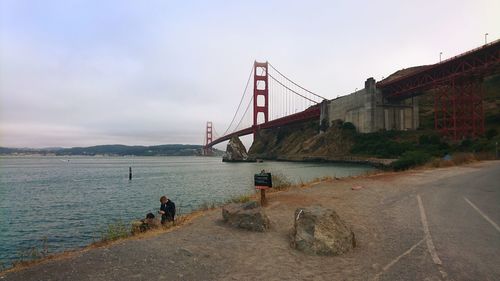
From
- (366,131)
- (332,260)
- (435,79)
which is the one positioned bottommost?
(332,260)

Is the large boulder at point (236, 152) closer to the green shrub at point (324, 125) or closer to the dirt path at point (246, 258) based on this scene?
the green shrub at point (324, 125)

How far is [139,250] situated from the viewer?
6.90 metres

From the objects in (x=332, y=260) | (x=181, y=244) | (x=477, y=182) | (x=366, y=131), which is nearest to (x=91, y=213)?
(x=181, y=244)

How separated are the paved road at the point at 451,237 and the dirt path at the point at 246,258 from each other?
0.13 ft

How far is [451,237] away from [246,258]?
460 cm

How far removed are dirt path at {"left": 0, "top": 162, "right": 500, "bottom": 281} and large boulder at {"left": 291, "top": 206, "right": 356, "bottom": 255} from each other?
0.20 meters

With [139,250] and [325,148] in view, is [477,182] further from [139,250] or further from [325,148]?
[325,148]

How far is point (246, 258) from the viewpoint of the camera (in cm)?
664

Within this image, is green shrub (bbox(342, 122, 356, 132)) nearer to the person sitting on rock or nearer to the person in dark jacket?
the person in dark jacket

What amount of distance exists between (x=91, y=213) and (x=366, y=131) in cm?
7481

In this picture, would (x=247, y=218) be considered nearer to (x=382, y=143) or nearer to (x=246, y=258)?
(x=246, y=258)

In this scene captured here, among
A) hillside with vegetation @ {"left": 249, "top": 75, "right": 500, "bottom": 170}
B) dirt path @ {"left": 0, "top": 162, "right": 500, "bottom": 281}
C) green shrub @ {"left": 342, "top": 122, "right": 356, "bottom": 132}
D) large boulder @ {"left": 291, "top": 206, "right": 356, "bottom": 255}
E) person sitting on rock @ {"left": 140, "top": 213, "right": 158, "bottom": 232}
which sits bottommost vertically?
person sitting on rock @ {"left": 140, "top": 213, "right": 158, "bottom": 232}

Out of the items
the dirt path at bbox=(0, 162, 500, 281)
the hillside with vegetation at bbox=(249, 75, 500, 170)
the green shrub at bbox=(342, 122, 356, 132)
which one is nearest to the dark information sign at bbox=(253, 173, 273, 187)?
the dirt path at bbox=(0, 162, 500, 281)

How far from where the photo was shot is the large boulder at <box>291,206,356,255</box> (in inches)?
276
